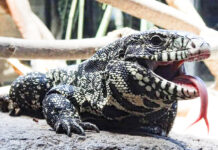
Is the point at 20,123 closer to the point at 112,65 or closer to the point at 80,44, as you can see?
the point at 112,65

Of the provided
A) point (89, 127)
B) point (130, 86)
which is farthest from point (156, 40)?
point (89, 127)

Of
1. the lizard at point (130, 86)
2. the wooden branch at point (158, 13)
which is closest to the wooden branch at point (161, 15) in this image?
the wooden branch at point (158, 13)

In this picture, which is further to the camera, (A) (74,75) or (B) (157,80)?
(A) (74,75)

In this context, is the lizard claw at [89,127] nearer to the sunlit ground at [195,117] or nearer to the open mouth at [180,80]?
the open mouth at [180,80]

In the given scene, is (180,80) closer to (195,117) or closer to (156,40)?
(156,40)

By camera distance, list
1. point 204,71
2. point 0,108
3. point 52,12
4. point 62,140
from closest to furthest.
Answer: point 62,140, point 0,108, point 204,71, point 52,12

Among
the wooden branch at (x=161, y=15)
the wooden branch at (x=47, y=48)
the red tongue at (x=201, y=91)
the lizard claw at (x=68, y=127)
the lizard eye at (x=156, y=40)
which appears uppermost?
the wooden branch at (x=161, y=15)

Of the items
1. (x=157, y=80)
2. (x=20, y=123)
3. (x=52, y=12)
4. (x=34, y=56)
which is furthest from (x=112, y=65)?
(x=52, y=12)
